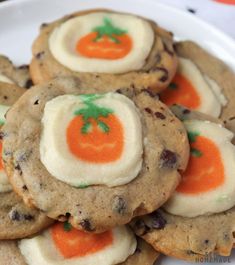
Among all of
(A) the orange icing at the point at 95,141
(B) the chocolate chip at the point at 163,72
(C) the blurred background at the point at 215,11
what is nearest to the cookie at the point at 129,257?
(A) the orange icing at the point at 95,141

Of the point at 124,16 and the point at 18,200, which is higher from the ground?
the point at 124,16

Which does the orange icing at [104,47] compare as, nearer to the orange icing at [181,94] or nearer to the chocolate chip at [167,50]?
the chocolate chip at [167,50]

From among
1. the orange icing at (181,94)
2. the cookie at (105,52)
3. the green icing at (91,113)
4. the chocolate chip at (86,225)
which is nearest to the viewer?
the chocolate chip at (86,225)

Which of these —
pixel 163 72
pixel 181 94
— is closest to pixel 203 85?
pixel 181 94

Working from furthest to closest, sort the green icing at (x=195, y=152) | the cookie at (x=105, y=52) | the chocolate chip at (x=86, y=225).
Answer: the cookie at (x=105, y=52) → the green icing at (x=195, y=152) → the chocolate chip at (x=86, y=225)

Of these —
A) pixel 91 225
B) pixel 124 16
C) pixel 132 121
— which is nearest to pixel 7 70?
pixel 124 16

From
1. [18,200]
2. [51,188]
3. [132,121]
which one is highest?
[132,121]

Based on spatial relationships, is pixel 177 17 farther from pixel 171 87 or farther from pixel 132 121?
pixel 132 121
